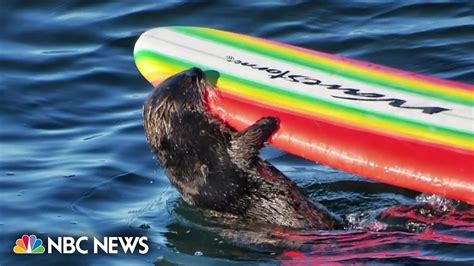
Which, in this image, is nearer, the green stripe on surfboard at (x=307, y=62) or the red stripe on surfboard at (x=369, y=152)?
the red stripe on surfboard at (x=369, y=152)

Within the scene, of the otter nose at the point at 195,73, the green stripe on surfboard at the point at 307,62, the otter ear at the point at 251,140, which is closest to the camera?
the otter ear at the point at 251,140

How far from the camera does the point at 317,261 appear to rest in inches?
298

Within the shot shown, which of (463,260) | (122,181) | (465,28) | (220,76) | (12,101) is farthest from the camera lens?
(465,28)

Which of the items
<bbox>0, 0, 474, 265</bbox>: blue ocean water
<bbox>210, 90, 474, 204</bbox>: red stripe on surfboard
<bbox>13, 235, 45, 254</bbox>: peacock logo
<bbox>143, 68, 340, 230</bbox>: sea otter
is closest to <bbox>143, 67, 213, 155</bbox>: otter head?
<bbox>143, 68, 340, 230</bbox>: sea otter

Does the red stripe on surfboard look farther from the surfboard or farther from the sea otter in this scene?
the sea otter

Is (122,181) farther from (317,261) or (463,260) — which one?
(463,260)

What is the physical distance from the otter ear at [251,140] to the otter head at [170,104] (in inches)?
12.6

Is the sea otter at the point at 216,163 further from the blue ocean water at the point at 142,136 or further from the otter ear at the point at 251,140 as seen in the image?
the blue ocean water at the point at 142,136

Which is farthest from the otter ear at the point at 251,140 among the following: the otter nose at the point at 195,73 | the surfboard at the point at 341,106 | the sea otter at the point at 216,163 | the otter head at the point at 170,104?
the otter nose at the point at 195,73

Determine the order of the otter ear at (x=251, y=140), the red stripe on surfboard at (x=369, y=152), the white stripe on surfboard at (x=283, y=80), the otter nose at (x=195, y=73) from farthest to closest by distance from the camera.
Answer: the white stripe on surfboard at (x=283, y=80), the otter nose at (x=195, y=73), the otter ear at (x=251, y=140), the red stripe on surfboard at (x=369, y=152)

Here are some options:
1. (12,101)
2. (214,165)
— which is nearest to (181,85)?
(214,165)

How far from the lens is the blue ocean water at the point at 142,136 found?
7945 millimetres

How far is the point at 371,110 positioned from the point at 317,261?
1.19m

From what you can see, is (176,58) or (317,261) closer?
(317,261)
